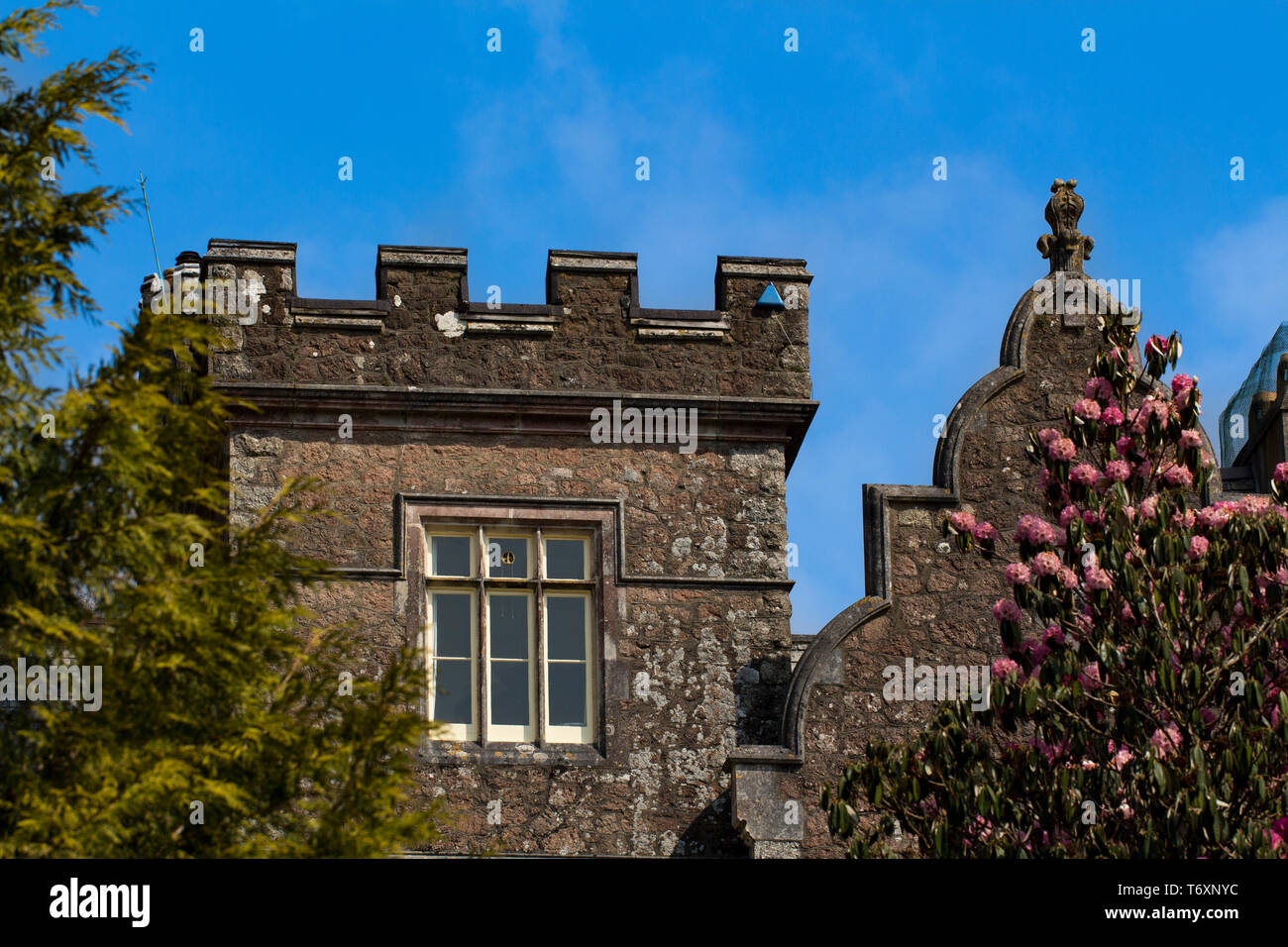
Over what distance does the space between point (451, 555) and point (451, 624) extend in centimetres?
55

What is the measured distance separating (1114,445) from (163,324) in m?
6.20

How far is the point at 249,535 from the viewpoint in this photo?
977cm

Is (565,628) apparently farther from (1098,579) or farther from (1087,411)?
Answer: (1098,579)

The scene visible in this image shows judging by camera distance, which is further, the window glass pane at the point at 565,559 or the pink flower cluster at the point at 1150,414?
the window glass pane at the point at 565,559

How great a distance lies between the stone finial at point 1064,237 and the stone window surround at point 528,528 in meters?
4.12

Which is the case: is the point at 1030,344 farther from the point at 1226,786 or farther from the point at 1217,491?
the point at 1226,786

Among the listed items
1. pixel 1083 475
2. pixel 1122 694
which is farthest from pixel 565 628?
pixel 1122 694

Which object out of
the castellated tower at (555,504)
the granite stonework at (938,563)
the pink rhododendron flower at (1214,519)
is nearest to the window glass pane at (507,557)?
the castellated tower at (555,504)

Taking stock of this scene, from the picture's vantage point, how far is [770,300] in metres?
15.9

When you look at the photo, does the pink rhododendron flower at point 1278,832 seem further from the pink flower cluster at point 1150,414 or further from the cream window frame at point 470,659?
the cream window frame at point 470,659

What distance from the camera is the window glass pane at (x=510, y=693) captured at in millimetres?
14719

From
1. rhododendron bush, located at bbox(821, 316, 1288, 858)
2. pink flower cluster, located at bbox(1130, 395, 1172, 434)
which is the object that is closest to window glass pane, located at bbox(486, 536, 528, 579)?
rhododendron bush, located at bbox(821, 316, 1288, 858)

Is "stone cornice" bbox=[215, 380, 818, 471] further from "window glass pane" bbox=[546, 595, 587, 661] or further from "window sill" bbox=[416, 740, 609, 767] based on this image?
"window sill" bbox=[416, 740, 609, 767]

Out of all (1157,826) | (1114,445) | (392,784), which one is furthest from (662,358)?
(392,784)
